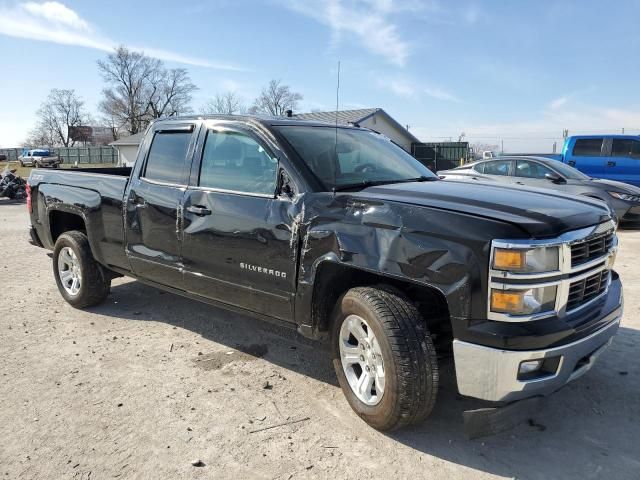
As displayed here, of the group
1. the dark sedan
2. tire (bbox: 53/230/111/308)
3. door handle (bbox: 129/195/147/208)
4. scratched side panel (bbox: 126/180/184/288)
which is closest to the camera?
scratched side panel (bbox: 126/180/184/288)

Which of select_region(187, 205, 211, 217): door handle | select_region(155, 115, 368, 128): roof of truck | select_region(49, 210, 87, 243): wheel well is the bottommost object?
select_region(49, 210, 87, 243): wheel well

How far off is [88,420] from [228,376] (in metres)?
0.99

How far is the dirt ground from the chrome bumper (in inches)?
18.5

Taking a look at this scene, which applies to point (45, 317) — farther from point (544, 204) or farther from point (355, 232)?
point (544, 204)

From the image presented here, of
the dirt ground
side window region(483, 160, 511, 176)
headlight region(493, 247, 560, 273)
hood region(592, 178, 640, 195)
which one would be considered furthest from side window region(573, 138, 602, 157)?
headlight region(493, 247, 560, 273)

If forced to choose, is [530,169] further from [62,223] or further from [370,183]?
[62,223]

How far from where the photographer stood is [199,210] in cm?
384

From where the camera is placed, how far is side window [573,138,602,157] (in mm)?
13617

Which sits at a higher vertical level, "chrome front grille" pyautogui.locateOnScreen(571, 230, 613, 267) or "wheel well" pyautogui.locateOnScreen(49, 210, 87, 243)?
"chrome front grille" pyautogui.locateOnScreen(571, 230, 613, 267)

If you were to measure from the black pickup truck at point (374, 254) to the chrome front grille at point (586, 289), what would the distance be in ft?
0.06

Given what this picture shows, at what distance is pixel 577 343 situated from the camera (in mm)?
2662

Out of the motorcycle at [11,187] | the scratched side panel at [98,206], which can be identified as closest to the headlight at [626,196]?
the scratched side panel at [98,206]

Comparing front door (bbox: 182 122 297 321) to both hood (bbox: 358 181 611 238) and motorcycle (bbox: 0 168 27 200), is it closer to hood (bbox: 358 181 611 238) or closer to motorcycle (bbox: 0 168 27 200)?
hood (bbox: 358 181 611 238)

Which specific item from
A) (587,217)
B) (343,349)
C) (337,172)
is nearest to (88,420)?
(343,349)
